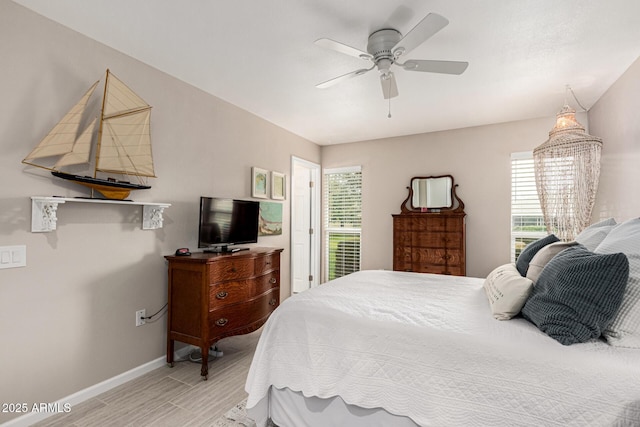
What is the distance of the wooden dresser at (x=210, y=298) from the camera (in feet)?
8.37

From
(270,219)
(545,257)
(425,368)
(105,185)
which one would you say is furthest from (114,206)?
(545,257)

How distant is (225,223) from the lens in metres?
3.14

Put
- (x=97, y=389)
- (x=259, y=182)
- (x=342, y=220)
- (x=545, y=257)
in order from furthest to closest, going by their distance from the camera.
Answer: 1. (x=342, y=220)
2. (x=259, y=182)
3. (x=97, y=389)
4. (x=545, y=257)

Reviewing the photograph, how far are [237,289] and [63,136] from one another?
1698mm

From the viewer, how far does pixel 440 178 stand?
4453 mm

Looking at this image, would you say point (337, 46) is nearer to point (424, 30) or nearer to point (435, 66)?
point (424, 30)

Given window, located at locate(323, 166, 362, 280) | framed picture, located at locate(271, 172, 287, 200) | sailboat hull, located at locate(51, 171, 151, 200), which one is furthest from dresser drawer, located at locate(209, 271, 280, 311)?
window, located at locate(323, 166, 362, 280)

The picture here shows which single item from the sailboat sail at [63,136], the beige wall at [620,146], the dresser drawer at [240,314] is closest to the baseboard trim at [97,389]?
the dresser drawer at [240,314]

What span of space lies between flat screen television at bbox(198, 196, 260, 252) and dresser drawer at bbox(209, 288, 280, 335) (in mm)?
576

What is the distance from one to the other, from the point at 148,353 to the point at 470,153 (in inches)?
172

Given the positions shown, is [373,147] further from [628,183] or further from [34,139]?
[34,139]

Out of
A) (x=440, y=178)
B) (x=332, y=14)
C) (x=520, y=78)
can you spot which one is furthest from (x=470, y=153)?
(x=332, y=14)

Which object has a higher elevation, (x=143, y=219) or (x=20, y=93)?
(x=20, y=93)

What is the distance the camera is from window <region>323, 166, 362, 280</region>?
515 cm
